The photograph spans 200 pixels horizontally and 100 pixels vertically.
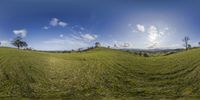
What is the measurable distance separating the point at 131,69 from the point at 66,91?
19.0 meters

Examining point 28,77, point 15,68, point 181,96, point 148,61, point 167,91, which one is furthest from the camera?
point 148,61

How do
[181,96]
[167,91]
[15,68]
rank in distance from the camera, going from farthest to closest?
[15,68] → [167,91] → [181,96]

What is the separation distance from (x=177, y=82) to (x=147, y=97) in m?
10.2

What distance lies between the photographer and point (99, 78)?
163 ft

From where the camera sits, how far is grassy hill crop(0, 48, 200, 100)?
41.6 metres

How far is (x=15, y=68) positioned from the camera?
53.6 metres

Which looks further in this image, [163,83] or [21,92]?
[163,83]

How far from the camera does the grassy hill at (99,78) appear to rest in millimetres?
41562

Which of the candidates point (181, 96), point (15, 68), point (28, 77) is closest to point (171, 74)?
point (181, 96)

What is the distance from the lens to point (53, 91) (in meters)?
43.2

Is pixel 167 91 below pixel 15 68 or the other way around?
below

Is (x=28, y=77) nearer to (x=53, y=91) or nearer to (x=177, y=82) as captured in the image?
(x=53, y=91)

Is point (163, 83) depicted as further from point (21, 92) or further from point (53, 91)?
point (21, 92)

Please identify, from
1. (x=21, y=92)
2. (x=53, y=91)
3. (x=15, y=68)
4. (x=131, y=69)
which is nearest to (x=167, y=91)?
(x=131, y=69)
